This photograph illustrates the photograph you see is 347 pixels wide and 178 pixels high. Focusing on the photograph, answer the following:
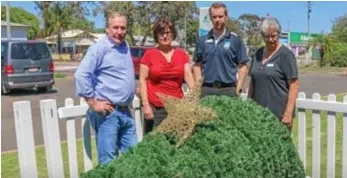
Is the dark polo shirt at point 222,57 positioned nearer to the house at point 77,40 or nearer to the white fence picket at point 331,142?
the white fence picket at point 331,142

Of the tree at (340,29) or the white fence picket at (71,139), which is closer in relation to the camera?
the white fence picket at (71,139)

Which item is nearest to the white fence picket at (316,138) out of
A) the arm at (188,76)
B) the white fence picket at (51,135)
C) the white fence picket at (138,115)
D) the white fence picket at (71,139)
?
the arm at (188,76)

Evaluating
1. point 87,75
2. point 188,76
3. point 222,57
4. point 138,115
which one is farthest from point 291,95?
point 87,75

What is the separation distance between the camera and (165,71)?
4504 mm

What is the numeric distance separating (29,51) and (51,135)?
13370 mm

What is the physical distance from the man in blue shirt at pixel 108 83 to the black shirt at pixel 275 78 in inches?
48.6

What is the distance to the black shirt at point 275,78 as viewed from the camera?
4.58m

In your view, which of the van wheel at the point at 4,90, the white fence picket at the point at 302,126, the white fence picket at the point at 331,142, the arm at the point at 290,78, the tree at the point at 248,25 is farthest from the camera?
the tree at the point at 248,25

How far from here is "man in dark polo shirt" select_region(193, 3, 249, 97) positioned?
191 inches

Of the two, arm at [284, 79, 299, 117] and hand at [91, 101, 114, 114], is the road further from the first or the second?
arm at [284, 79, 299, 117]

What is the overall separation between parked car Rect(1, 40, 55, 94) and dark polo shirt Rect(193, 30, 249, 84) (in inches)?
507

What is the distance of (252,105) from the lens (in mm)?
3955

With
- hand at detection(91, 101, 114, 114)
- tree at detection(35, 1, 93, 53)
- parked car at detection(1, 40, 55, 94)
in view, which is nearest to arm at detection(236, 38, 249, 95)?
hand at detection(91, 101, 114, 114)

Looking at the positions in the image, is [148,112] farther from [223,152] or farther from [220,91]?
[223,152]
